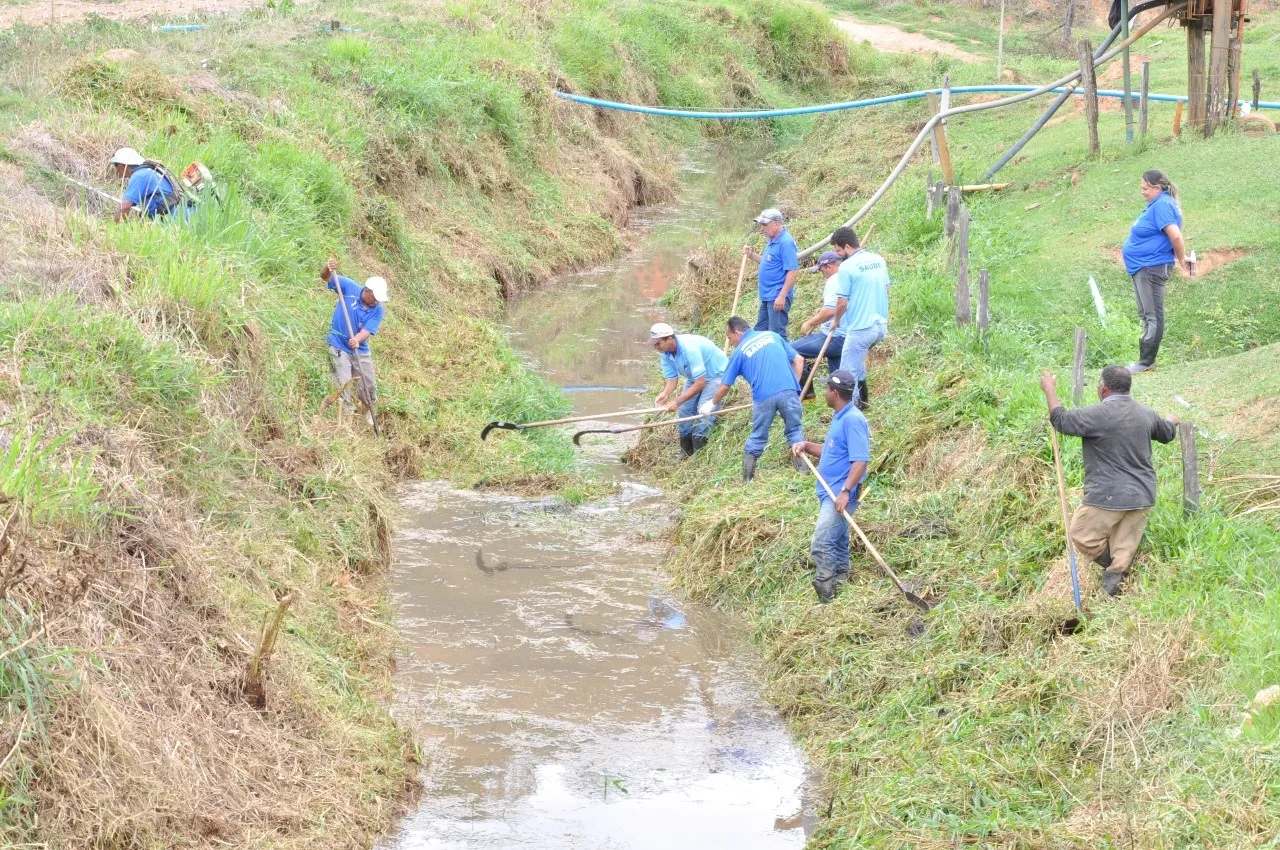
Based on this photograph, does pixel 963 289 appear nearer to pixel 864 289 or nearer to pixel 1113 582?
pixel 864 289

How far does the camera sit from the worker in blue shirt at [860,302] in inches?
439

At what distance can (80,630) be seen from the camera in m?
6.23

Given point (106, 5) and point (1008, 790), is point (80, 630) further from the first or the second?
point (106, 5)

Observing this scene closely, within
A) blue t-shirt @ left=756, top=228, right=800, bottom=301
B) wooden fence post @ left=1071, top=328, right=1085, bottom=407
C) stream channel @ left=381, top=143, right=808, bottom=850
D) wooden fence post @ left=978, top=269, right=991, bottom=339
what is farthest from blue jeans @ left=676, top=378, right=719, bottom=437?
wooden fence post @ left=1071, top=328, right=1085, bottom=407

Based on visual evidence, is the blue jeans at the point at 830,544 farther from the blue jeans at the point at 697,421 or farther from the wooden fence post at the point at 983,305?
the blue jeans at the point at 697,421

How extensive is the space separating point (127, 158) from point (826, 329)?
636cm

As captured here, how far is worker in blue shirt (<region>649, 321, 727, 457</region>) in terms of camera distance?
39.2 ft

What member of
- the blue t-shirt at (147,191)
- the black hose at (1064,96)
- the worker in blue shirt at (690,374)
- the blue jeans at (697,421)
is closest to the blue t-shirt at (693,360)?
the worker in blue shirt at (690,374)

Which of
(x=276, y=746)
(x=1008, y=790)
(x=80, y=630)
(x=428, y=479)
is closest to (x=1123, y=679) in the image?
(x=1008, y=790)

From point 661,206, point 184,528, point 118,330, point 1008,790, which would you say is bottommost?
point 661,206

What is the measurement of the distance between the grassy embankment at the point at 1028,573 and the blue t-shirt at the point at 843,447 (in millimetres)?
615

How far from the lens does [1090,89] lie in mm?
16562

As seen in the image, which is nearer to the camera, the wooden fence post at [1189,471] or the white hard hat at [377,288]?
the wooden fence post at [1189,471]

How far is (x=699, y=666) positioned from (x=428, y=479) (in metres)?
4.11
